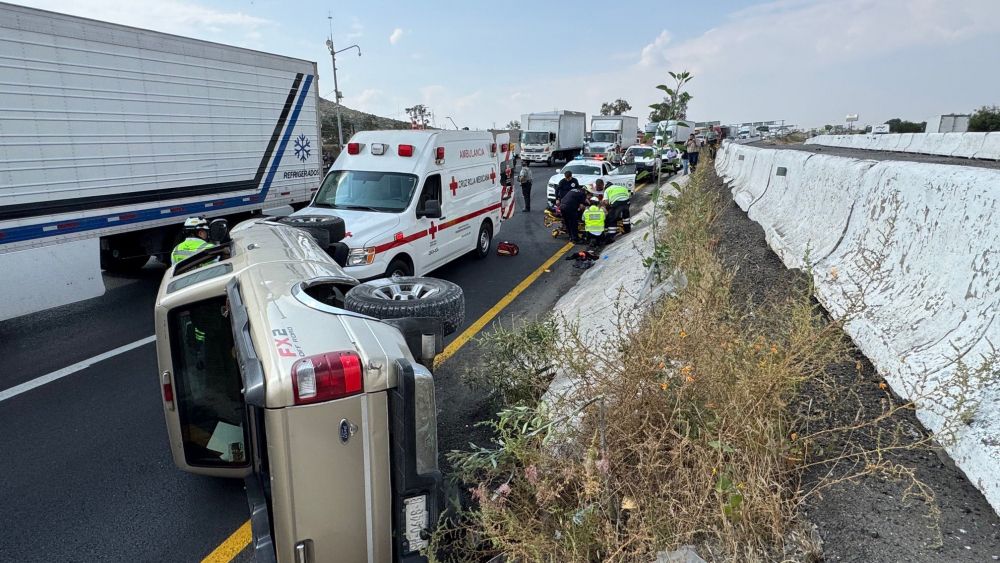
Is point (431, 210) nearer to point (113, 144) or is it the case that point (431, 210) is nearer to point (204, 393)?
point (113, 144)

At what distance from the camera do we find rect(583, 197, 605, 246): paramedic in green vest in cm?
1079

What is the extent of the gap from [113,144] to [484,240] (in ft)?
20.8

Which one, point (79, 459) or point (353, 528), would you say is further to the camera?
point (79, 459)

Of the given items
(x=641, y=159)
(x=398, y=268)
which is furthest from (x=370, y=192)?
(x=641, y=159)

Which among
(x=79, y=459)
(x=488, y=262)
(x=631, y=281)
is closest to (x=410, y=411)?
(x=79, y=459)

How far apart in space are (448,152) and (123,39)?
5111 mm

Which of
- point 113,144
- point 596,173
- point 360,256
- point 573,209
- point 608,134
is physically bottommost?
point 360,256

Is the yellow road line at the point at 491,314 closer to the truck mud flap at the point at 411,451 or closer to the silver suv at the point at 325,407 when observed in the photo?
the silver suv at the point at 325,407

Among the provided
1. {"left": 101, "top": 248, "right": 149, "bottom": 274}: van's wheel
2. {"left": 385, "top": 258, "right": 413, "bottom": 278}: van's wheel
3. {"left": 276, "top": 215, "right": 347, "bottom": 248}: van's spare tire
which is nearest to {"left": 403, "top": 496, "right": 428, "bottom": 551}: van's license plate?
{"left": 276, "top": 215, "right": 347, "bottom": 248}: van's spare tire

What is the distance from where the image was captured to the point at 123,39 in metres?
8.05

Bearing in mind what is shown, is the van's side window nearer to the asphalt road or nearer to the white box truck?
the asphalt road

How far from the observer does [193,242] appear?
644cm

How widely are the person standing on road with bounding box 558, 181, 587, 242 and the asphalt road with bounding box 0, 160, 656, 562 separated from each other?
6.51 metres

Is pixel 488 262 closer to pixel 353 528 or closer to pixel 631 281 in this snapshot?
pixel 631 281
